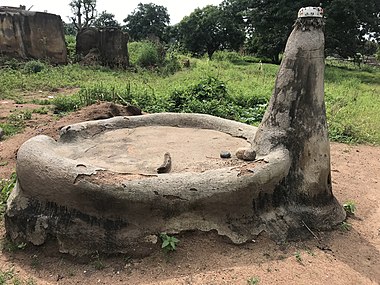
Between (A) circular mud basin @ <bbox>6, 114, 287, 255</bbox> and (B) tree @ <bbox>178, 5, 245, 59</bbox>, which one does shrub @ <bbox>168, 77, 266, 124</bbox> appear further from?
(B) tree @ <bbox>178, 5, 245, 59</bbox>

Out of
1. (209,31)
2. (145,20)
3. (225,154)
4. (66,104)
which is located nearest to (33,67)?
(66,104)

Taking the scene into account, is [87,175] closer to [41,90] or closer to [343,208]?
[343,208]

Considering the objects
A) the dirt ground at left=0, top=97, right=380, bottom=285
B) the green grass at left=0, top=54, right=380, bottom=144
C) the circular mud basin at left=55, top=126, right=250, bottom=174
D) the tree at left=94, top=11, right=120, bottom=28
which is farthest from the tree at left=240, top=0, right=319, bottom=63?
the tree at left=94, top=11, right=120, bottom=28

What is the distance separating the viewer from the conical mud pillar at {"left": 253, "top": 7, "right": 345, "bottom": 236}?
3.47 m

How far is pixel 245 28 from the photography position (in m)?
25.4

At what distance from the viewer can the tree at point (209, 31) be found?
24.8 m

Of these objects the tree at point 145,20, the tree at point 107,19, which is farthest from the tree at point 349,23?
the tree at point 107,19

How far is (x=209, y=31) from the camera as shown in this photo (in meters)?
24.9

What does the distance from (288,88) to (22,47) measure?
1337 cm

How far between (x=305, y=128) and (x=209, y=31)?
22.5m

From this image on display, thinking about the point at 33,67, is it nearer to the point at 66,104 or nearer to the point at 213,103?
the point at 66,104

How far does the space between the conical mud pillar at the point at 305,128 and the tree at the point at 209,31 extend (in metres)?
21.8

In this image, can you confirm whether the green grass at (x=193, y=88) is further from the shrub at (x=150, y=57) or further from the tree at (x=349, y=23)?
the tree at (x=349, y=23)

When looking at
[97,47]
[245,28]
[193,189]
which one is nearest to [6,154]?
[193,189]
